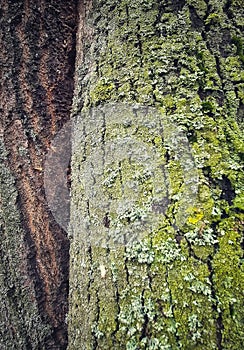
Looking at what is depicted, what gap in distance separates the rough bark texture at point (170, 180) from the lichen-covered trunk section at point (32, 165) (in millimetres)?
133

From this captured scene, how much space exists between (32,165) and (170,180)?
43 centimetres

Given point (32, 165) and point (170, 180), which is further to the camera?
point (32, 165)

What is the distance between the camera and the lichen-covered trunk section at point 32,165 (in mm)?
920

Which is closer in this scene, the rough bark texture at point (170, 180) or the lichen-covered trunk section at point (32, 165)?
the rough bark texture at point (170, 180)

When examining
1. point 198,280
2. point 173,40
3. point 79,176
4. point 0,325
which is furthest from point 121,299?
point 173,40

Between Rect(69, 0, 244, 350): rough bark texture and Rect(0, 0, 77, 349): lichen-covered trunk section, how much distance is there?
0.13 m

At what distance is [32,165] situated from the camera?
0.99m

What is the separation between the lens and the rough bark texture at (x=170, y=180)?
2.13 feet

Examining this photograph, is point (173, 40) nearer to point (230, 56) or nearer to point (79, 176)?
point (230, 56)

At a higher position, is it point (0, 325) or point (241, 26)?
point (241, 26)

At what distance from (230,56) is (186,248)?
1.43ft

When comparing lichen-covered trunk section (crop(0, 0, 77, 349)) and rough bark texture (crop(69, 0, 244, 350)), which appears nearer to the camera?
rough bark texture (crop(69, 0, 244, 350))

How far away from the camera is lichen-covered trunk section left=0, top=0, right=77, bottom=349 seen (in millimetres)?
920

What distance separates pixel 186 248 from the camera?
2.21ft
